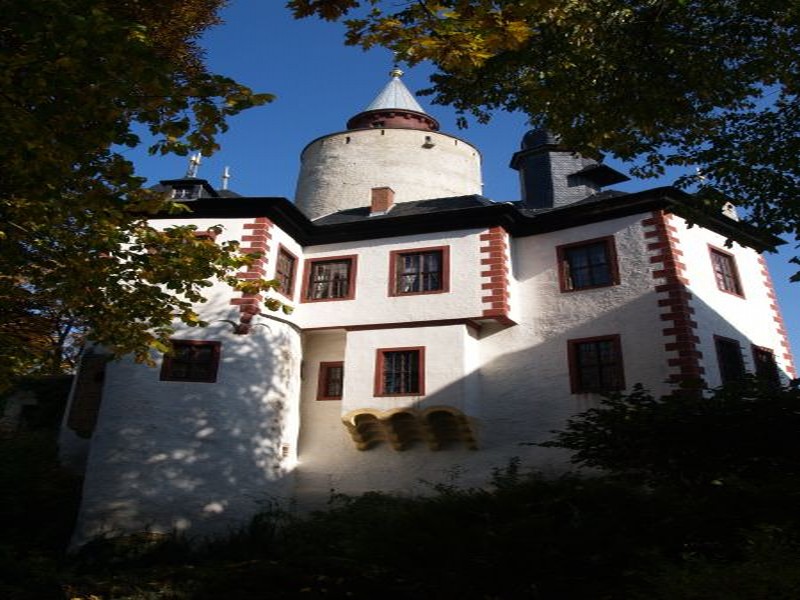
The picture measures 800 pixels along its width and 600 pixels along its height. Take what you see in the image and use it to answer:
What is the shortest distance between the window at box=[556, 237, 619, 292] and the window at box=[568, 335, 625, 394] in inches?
65.3

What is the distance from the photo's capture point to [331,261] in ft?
65.0

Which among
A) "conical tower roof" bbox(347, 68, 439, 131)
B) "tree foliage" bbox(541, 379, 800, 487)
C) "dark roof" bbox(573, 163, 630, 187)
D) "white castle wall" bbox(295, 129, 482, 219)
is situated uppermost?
"conical tower roof" bbox(347, 68, 439, 131)

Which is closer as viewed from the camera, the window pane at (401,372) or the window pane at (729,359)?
the window pane at (729,359)

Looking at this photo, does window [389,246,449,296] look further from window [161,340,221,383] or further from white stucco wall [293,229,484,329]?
window [161,340,221,383]

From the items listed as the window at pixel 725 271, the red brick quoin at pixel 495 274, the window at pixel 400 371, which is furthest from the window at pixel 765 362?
the window at pixel 400 371

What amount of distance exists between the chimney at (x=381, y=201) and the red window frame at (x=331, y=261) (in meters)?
2.07

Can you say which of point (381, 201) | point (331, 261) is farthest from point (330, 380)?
point (381, 201)

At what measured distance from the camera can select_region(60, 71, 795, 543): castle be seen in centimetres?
1585

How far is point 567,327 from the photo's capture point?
56.7ft

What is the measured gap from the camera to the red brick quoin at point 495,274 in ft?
56.9

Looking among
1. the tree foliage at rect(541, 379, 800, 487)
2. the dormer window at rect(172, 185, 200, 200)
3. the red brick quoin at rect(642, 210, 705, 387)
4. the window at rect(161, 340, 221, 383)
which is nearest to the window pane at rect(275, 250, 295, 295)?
the window at rect(161, 340, 221, 383)

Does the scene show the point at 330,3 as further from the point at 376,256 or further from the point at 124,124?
the point at 376,256

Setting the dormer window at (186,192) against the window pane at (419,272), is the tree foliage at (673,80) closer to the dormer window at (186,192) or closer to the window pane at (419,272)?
the window pane at (419,272)

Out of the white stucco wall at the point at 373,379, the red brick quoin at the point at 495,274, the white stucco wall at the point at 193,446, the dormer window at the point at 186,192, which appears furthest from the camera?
the dormer window at the point at 186,192
